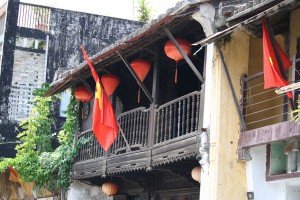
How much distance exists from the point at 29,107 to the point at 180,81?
9.98 m

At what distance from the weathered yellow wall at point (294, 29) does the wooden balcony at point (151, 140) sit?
1.64m

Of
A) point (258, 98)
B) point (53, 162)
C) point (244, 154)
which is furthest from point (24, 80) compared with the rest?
point (244, 154)

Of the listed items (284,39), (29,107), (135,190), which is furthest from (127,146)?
(29,107)

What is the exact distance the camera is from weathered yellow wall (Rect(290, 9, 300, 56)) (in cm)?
1030

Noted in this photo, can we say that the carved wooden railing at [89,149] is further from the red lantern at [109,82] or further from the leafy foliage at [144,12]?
the leafy foliage at [144,12]

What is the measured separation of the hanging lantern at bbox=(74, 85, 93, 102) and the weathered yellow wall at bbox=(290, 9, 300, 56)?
6.39 metres

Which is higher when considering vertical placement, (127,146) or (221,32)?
(221,32)

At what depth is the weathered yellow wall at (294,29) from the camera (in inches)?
405

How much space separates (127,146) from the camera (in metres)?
13.3

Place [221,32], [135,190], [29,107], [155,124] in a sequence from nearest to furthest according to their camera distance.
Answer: [221,32] → [155,124] → [135,190] → [29,107]

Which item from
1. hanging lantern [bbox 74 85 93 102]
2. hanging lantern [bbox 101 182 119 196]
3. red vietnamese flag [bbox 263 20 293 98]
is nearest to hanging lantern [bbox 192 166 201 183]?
red vietnamese flag [bbox 263 20 293 98]

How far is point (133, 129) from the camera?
43.4 ft

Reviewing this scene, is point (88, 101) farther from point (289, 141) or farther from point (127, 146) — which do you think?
point (289, 141)

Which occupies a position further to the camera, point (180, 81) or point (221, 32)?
point (180, 81)
